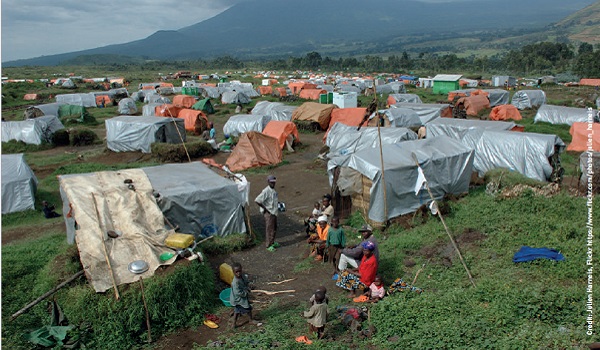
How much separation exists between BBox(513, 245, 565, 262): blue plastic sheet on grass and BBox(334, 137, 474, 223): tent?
3.98m

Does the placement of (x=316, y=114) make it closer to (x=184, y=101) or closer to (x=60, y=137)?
(x=60, y=137)

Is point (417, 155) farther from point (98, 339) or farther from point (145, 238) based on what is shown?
point (98, 339)

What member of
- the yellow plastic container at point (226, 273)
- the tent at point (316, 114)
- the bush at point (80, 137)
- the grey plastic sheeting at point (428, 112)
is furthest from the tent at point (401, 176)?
the bush at point (80, 137)

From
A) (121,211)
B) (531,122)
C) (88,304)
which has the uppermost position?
(121,211)

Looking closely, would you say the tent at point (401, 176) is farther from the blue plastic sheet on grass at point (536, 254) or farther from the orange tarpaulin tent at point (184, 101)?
the orange tarpaulin tent at point (184, 101)

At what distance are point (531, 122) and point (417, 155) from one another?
828 inches

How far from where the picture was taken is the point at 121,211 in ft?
33.9

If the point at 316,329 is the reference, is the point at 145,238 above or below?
above

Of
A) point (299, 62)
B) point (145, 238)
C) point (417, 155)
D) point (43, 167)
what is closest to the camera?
point (145, 238)

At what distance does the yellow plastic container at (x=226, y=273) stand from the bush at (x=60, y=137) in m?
23.0

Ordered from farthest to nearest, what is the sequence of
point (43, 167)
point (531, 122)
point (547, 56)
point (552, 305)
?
point (547, 56)
point (531, 122)
point (43, 167)
point (552, 305)

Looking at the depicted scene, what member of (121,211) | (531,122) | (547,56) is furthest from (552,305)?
(547,56)

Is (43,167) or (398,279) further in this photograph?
(43,167)

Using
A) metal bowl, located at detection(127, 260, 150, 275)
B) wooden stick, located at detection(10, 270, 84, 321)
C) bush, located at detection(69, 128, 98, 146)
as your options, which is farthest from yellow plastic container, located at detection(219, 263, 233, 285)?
bush, located at detection(69, 128, 98, 146)
